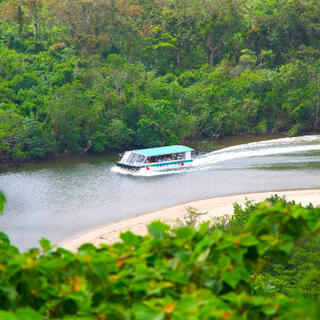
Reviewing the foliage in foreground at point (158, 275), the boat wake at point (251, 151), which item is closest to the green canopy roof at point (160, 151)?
the boat wake at point (251, 151)

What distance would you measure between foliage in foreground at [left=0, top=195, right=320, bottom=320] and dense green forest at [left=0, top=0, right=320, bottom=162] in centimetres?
3084

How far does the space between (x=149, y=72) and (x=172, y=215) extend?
79.2ft

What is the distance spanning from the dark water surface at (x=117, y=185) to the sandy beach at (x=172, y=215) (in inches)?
29.7

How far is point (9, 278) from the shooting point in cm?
363

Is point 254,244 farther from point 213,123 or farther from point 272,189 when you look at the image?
point 213,123

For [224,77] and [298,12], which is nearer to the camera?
[224,77]

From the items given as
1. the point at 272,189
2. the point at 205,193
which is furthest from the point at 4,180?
the point at 272,189

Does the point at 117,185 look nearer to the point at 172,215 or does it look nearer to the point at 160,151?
the point at 160,151

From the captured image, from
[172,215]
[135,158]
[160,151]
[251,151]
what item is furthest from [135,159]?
[172,215]

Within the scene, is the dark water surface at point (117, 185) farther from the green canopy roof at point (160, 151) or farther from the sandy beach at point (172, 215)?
the green canopy roof at point (160, 151)

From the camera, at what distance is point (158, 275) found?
12.1ft

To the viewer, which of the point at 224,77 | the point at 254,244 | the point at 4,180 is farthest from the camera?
the point at 224,77

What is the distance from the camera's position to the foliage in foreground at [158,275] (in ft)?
11.4

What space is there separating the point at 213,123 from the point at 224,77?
6.90 metres
